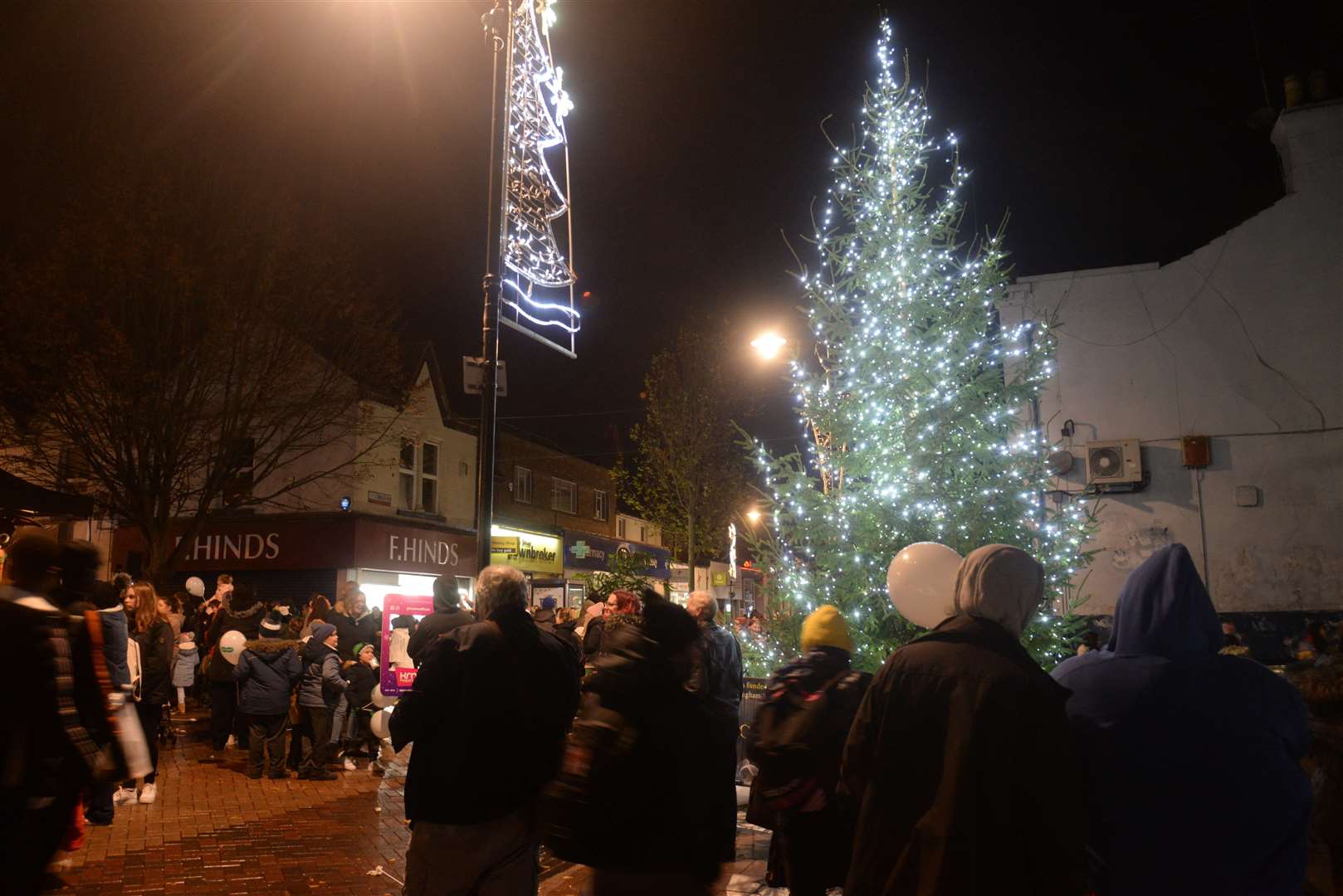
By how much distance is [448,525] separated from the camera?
2597 cm

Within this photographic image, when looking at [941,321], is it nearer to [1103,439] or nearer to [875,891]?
[875,891]

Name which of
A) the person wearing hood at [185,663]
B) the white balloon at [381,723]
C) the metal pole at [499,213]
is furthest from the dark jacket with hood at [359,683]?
the person wearing hood at [185,663]

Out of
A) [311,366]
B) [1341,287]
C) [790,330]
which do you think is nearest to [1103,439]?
[1341,287]

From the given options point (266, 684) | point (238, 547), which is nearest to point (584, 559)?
point (238, 547)

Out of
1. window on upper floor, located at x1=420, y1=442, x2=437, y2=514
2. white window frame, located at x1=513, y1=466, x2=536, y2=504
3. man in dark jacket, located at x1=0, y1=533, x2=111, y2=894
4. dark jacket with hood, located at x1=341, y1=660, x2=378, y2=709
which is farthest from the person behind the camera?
white window frame, located at x1=513, y1=466, x2=536, y2=504

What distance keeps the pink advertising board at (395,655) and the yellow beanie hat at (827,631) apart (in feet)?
17.5

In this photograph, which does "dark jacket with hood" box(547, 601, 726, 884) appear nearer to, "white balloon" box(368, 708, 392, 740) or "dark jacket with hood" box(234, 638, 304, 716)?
"white balloon" box(368, 708, 392, 740)

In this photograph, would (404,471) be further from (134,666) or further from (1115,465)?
(1115,465)

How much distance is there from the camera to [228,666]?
10.9 m

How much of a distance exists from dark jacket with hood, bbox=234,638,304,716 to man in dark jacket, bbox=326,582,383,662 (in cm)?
70

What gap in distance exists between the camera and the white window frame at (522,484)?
1121 inches

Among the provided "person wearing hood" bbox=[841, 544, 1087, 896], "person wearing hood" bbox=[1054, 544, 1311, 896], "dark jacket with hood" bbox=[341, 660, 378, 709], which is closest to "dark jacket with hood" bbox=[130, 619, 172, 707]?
"dark jacket with hood" bbox=[341, 660, 378, 709]

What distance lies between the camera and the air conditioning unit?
1642 cm

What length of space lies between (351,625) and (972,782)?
382 inches
